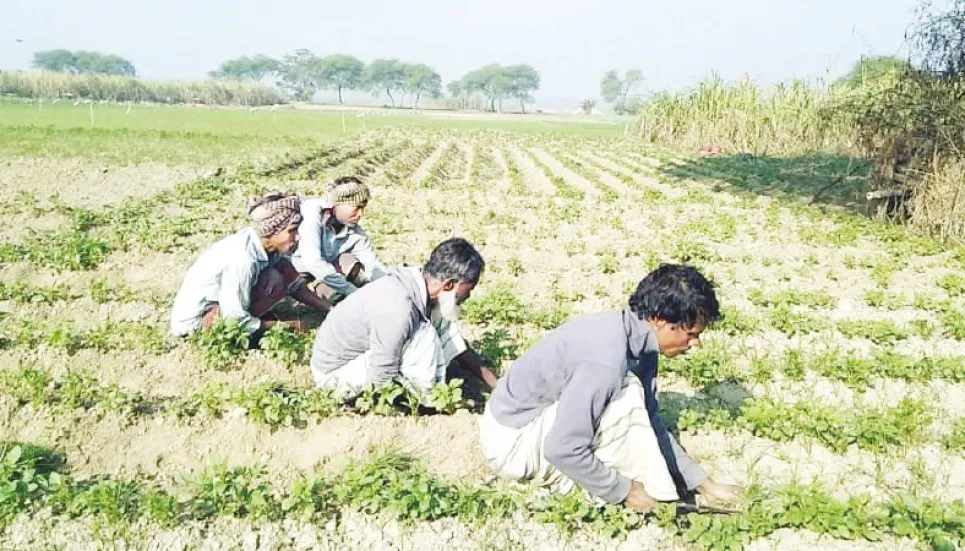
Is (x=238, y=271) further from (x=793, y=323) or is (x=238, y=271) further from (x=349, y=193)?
(x=793, y=323)

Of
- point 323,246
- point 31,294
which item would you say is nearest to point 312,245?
point 323,246

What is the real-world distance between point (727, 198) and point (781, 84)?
528 inches

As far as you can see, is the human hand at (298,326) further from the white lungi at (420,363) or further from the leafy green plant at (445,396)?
the leafy green plant at (445,396)

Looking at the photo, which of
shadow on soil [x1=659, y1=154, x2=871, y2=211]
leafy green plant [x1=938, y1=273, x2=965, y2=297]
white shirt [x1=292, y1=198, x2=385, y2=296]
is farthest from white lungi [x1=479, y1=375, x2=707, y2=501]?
shadow on soil [x1=659, y1=154, x2=871, y2=211]

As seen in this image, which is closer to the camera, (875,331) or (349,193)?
(349,193)

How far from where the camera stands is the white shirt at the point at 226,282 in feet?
18.3

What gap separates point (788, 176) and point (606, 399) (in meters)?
16.2

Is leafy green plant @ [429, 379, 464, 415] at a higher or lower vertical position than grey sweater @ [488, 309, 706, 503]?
lower

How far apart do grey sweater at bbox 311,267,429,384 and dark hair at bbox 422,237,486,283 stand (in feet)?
0.65

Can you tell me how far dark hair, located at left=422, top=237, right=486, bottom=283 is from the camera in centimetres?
429

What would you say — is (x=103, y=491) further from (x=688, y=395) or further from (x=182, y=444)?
(x=688, y=395)

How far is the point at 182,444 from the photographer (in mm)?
4570

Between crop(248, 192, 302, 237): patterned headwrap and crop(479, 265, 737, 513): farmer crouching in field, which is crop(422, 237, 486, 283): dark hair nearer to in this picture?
crop(479, 265, 737, 513): farmer crouching in field

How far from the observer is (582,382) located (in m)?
3.46
